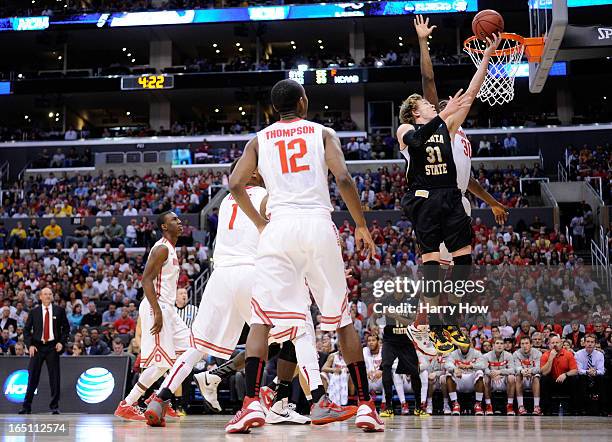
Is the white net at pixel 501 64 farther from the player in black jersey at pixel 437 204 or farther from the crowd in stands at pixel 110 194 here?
the crowd in stands at pixel 110 194

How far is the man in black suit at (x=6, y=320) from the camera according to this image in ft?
60.1

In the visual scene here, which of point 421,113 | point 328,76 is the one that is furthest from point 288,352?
point 328,76

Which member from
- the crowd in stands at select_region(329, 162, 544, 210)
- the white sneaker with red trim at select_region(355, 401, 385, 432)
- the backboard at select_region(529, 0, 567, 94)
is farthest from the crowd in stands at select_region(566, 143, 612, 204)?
the white sneaker with red trim at select_region(355, 401, 385, 432)

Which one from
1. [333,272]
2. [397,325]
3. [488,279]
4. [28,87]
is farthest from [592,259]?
[28,87]

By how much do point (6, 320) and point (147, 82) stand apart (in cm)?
1935

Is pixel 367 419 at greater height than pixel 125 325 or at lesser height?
greater

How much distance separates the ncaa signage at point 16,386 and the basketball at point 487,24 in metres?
10.5

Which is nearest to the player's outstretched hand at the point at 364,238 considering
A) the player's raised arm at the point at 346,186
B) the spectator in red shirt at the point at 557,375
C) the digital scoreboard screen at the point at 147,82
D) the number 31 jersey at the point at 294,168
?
the player's raised arm at the point at 346,186

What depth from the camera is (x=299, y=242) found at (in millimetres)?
5855

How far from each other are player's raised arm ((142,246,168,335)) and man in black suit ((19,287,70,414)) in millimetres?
5137

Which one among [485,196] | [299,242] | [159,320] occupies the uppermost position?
[485,196]

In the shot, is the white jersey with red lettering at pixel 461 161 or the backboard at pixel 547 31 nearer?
the white jersey with red lettering at pixel 461 161

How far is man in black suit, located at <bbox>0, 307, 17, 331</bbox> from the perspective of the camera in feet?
60.1

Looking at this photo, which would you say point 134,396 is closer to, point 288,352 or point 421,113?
point 288,352
